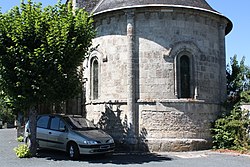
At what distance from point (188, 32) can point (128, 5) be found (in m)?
3.16

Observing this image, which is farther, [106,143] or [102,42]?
[102,42]

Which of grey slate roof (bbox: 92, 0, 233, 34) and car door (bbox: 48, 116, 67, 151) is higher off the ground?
grey slate roof (bbox: 92, 0, 233, 34)

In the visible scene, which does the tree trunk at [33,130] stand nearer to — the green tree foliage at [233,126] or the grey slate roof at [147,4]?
the grey slate roof at [147,4]

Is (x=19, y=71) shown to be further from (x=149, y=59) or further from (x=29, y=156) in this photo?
(x=149, y=59)

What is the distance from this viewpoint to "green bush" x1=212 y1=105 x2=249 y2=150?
14.8m

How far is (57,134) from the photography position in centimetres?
1311

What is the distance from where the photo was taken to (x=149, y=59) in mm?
14945

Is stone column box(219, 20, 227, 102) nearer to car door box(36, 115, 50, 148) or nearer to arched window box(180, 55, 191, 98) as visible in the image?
arched window box(180, 55, 191, 98)

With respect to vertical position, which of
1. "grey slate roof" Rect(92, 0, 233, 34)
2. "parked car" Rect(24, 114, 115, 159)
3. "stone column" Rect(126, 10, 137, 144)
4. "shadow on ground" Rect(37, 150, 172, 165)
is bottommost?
"shadow on ground" Rect(37, 150, 172, 165)

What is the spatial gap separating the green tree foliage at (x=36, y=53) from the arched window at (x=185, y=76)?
17.3 ft

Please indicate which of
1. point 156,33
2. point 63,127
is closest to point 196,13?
point 156,33

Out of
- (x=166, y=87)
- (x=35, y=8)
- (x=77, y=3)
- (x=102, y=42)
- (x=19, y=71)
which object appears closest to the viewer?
(x=19, y=71)

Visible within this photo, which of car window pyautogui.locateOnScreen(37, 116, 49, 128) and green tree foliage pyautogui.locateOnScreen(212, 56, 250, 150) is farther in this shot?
green tree foliage pyautogui.locateOnScreen(212, 56, 250, 150)

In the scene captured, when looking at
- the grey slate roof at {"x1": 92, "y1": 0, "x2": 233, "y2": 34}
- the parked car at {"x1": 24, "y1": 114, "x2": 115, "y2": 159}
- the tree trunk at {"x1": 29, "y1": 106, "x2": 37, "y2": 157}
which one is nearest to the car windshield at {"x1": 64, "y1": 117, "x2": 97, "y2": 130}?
the parked car at {"x1": 24, "y1": 114, "x2": 115, "y2": 159}
